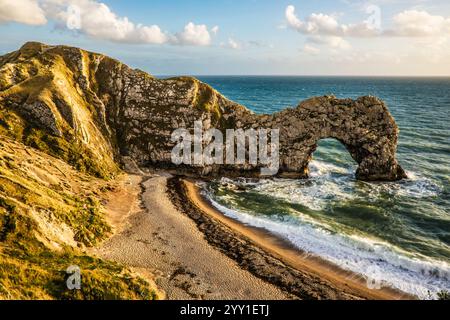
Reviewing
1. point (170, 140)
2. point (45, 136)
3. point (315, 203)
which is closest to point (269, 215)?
point (315, 203)

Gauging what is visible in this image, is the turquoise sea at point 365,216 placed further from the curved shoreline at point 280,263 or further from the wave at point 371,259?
the curved shoreline at point 280,263

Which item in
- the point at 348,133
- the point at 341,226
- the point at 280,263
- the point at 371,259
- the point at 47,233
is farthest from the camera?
the point at 348,133

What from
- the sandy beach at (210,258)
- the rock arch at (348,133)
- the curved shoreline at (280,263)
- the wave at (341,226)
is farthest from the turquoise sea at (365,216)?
the rock arch at (348,133)

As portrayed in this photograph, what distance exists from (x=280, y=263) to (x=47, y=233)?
19.6m

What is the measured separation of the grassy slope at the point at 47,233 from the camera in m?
21.2

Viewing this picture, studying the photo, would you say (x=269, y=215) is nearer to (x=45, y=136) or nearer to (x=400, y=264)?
(x=400, y=264)

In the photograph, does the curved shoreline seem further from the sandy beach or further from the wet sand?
the wet sand

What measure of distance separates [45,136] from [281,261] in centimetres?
Answer: 3266

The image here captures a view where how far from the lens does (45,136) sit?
4262 cm

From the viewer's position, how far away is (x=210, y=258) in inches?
1169

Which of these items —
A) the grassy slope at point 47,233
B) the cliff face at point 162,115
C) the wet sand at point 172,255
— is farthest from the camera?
the cliff face at point 162,115

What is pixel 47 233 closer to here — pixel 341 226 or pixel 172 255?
pixel 172 255

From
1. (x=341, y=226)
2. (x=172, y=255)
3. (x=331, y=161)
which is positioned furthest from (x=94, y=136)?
(x=331, y=161)

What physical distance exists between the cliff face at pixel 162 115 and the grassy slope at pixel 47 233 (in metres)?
11.1
